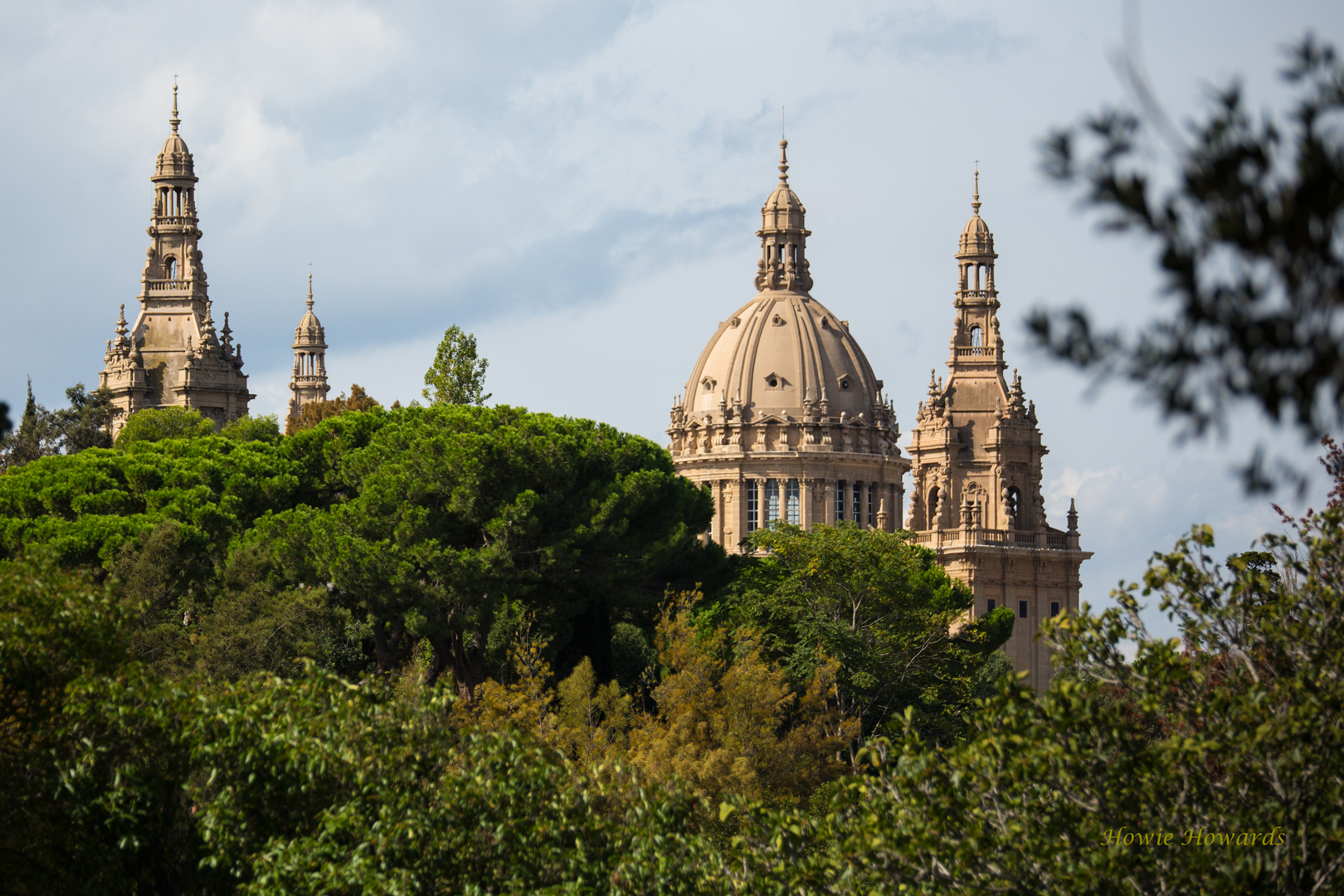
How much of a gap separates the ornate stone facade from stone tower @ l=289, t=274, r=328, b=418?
4367 cm

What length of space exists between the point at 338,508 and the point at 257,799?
3033cm

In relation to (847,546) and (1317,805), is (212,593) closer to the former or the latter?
(847,546)

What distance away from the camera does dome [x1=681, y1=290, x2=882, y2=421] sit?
12875 cm

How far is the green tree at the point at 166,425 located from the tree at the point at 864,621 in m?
26.7

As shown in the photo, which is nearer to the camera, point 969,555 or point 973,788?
point 973,788

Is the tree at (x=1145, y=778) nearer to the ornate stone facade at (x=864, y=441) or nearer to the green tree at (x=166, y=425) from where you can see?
the green tree at (x=166, y=425)

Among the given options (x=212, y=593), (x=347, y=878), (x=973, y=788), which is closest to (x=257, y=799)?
(x=347, y=878)

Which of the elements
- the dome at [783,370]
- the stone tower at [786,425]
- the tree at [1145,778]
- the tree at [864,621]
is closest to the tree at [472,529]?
the tree at [864,621]

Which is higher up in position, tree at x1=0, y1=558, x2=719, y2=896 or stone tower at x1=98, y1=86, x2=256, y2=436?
stone tower at x1=98, y1=86, x2=256, y2=436

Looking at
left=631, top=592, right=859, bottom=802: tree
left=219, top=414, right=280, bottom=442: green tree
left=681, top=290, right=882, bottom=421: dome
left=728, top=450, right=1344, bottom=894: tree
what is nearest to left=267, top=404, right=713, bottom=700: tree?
left=631, top=592, right=859, bottom=802: tree

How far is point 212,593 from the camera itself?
183 ft

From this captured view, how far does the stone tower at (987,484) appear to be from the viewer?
111m

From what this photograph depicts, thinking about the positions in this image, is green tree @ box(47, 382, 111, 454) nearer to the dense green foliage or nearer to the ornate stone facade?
the dense green foliage

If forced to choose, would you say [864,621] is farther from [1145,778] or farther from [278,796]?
[1145,778]
